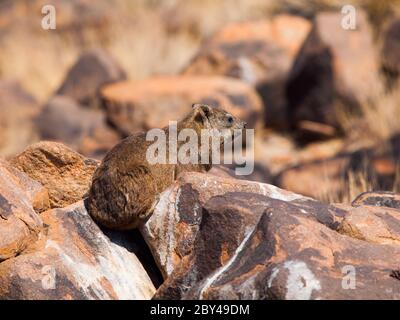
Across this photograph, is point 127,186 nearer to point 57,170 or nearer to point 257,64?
point 57,170

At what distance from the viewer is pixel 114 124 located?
18828 millimetres

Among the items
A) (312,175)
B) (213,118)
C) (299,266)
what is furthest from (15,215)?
(312,175)

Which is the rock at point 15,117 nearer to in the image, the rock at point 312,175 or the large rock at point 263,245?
the rock at point 312,175

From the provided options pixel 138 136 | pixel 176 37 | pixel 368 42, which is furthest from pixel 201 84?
pixel 138 136

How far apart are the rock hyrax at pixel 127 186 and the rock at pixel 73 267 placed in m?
0.18

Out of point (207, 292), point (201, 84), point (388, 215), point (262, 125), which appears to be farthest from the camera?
point (262, 125)

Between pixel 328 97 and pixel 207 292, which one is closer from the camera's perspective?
pixel 207 292

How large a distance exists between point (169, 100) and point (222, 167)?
998 centimetres

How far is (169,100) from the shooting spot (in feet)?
59.2

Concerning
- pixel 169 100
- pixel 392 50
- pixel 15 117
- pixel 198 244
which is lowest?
pixel 15 117

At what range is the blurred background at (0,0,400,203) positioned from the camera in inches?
704

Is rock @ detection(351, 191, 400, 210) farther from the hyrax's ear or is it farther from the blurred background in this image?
the blurred background

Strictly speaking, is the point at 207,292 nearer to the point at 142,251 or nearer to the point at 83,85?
the point at 142,251

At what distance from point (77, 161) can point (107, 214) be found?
0.96 metres
